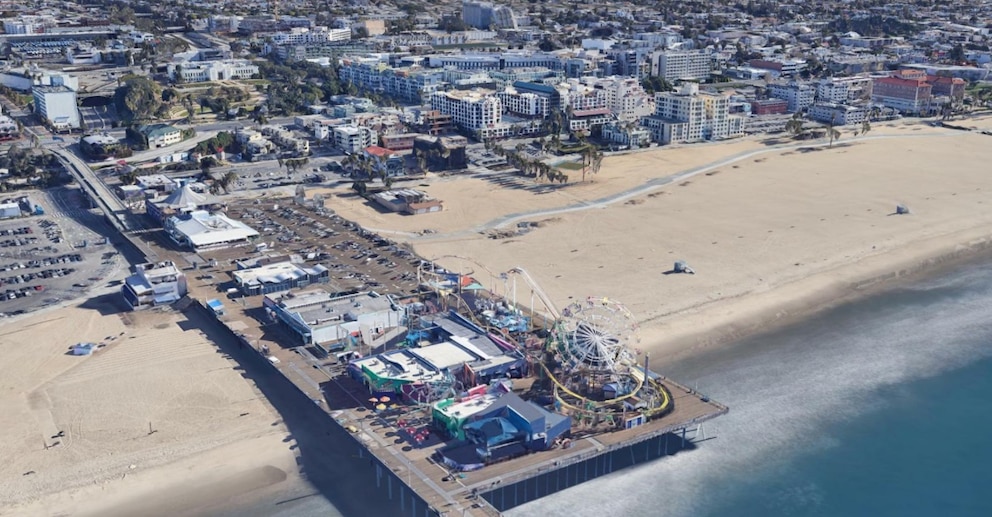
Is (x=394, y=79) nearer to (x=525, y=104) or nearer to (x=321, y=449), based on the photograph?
(x=525, y=104)

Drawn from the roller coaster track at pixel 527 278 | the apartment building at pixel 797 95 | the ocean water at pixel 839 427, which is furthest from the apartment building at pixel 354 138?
the apartment building at pixel 797 95

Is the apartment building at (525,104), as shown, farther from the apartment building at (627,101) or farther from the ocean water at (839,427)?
the ocean water at (839,427)

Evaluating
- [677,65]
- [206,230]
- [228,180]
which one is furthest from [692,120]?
[206,230]

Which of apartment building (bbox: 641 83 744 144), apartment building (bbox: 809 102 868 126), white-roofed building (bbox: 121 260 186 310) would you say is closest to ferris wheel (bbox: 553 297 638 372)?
white-roofed building (bbox: 121 260 186 310)

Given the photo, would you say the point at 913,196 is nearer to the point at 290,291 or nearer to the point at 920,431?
the point at 920,431

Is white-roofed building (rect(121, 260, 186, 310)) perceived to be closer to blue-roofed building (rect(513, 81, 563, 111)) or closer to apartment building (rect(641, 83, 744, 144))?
apartment building (rect(641, 83, 744, 144))

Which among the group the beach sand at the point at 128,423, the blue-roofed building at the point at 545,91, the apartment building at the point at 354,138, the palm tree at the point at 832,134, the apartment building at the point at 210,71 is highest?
the apartment building at the point at 210,71
